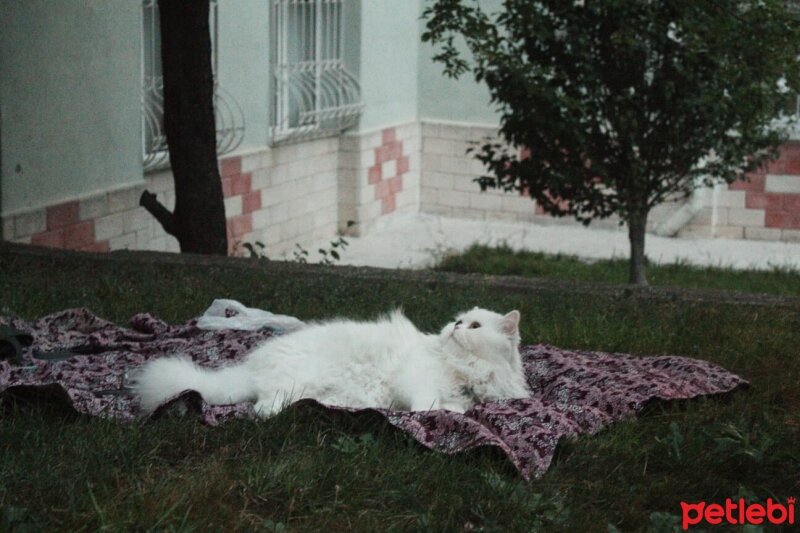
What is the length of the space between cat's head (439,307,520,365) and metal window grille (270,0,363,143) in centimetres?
771

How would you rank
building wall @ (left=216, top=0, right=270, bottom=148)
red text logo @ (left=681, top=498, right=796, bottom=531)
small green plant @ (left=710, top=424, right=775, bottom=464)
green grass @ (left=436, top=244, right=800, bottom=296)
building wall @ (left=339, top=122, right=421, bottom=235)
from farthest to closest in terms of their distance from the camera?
building wall @ (left=339, top=122, right=421, bottom=235) < building wall @ (left=216, top=0, right=270, bottom=148) < green grass @ (left=436, top=244, right=800, bottom=296) < small green plant @ (left=710, top=424, right=775, bottom=464) < red text logo @ (left=681, top=498, right=796, bottom=531)

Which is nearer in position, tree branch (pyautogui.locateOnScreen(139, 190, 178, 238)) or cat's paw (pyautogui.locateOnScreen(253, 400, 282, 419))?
cat's paw (pyautogui.locateOnScreen(253, 400, 282, 419))

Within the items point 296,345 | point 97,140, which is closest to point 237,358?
point 296,345

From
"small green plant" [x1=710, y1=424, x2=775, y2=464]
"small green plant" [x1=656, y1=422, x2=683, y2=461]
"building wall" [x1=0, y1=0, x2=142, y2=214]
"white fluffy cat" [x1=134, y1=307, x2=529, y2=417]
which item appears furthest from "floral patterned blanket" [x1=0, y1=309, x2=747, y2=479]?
"building wall" [x1=0, y1=0, x2=142, y2=214]

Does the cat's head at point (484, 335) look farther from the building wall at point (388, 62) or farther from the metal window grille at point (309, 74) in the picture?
the building wall at point (388, 62)

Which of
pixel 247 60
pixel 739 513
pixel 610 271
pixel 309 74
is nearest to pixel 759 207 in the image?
pixel 610 271

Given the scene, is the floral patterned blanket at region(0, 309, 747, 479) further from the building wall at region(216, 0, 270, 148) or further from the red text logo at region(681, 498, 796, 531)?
the building wall at region(216, 0, 270, 148)

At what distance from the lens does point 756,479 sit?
367 cm

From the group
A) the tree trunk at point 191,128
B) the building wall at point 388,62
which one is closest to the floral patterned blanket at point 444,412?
the tree trunk at point 191,128

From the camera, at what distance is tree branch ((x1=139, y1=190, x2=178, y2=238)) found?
8.24 meters

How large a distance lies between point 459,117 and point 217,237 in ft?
22.0

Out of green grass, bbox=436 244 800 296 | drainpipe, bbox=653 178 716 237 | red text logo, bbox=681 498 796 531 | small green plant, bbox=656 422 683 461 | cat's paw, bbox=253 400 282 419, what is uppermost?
cat's paw, bbox=253 400 282 419

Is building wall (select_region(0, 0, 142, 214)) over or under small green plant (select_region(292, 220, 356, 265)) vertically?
over

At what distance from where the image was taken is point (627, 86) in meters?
9.09
